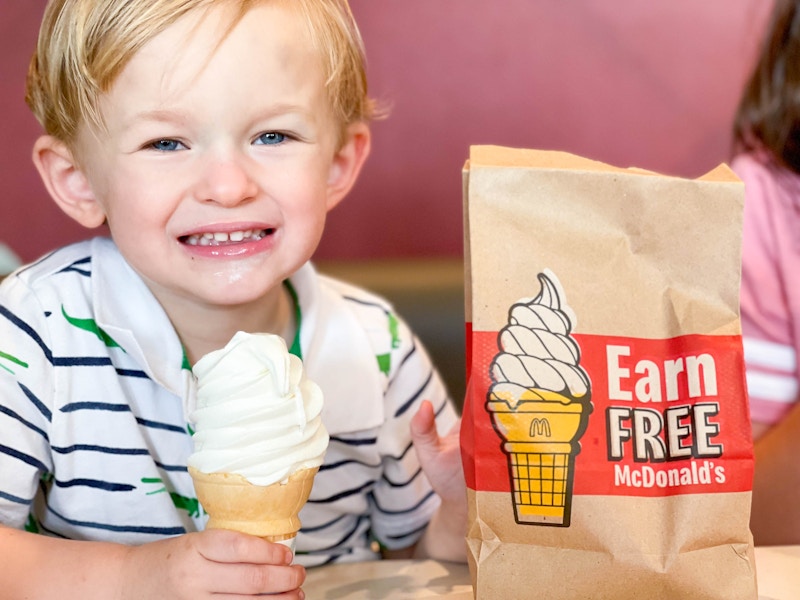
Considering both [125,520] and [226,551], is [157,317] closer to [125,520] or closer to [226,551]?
[125,520]

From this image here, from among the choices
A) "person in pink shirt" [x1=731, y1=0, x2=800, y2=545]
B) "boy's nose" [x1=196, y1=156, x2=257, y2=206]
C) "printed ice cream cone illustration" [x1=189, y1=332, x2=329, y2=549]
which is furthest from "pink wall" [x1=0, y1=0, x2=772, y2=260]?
"printed ice cream cone illustration" [x1=189, y1=332, x2=329, y2=549]

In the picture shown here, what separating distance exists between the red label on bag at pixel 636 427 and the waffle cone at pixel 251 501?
0.17 metres

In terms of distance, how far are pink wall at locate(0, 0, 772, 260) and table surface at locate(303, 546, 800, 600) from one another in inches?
37.8

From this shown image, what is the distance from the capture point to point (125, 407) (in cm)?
A: 105

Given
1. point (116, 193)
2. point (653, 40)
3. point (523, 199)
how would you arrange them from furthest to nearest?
point (653, 40), point (116, 193), point (523, 199)

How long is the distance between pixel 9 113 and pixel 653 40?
4.18 ft

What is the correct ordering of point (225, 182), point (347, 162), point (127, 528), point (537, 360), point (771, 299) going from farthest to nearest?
point (771, 299), point (347, 162), point (127, 528), point (225, 182), point (537, 360)

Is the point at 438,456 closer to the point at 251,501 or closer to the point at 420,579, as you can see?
the point at 420,579

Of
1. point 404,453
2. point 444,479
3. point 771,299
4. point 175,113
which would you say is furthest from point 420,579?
point 771,299

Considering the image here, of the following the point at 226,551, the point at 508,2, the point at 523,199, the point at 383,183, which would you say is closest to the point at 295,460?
the point at 226,551

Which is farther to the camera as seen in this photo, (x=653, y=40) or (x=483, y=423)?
(x=653, y=40)

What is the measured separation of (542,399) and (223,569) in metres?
0.33

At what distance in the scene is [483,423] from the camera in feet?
2.62

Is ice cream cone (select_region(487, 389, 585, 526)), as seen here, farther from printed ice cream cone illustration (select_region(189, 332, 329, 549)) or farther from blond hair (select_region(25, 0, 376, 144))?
blond hair (select_region(25, 0, 376, 144))
